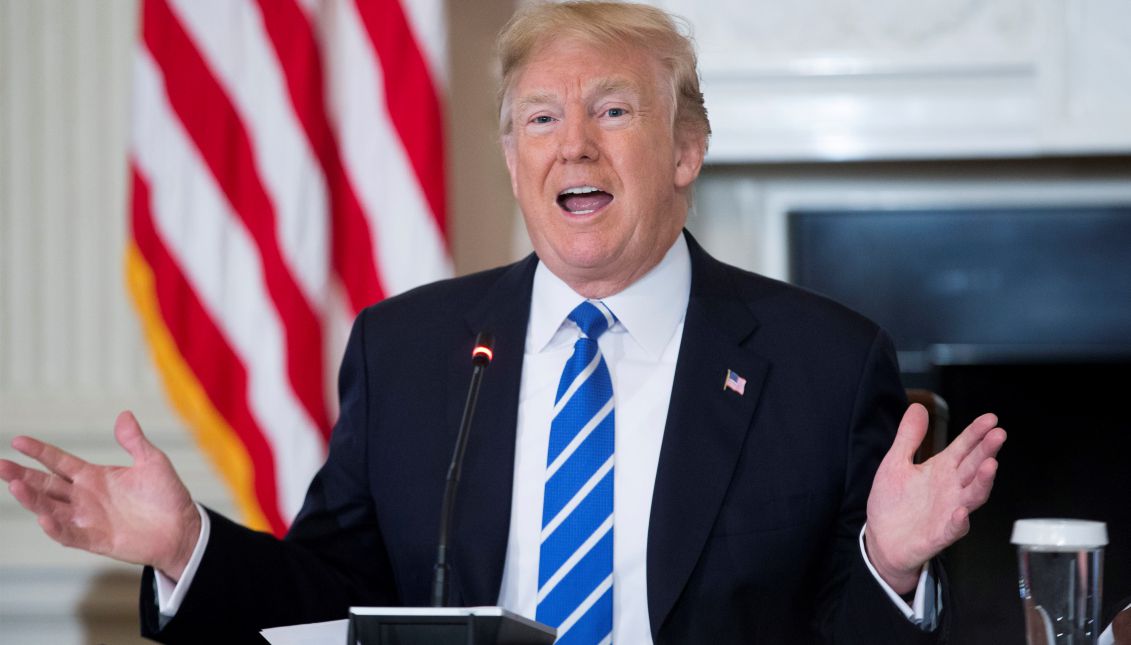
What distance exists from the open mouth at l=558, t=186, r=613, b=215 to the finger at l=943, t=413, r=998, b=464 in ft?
2.26

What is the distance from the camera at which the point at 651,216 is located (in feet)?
6.25

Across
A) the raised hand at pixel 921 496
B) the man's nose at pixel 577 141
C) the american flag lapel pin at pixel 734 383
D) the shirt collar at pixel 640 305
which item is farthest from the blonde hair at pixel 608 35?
the raised hand at pixel 921 496

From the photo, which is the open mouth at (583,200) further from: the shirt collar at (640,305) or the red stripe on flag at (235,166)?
the red stripe on flag at (235,166)

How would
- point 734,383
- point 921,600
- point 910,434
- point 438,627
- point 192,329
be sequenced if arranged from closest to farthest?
point 438,627 → point 910,434 → point 921,600 → point 734,383 → point 192,329

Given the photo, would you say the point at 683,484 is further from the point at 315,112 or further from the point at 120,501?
the point at 315,112

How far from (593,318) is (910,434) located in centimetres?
55

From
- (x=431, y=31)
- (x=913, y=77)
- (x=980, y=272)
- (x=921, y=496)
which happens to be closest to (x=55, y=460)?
(x=921, y=496)

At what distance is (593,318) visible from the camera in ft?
6.13

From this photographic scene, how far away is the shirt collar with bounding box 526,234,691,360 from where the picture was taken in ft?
6.23

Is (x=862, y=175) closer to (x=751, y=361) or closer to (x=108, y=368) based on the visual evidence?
(x=751, y=361)

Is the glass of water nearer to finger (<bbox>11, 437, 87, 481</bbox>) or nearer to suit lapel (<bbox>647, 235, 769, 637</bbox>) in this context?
suit lapel (<bbox>647, 235, 769, 637</bbox>)

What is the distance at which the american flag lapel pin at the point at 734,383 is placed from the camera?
1.84 metres

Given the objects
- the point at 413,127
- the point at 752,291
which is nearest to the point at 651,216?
the point at 752,291

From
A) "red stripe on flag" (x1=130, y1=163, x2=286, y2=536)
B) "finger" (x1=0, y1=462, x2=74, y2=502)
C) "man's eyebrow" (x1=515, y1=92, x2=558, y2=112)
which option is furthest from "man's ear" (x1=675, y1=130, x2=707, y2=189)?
"red stripe on flag" (x1=130, y1=163, x2=286, y2=536)
